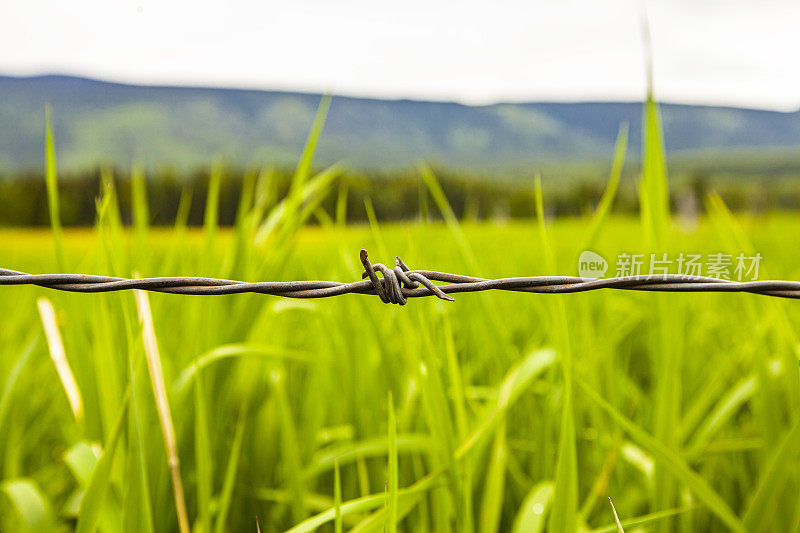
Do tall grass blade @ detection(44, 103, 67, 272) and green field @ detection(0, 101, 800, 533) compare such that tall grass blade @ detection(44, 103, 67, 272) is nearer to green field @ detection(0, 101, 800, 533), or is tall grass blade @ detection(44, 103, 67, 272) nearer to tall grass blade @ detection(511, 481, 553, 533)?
green field @ detection(0, 101, 800, 533)

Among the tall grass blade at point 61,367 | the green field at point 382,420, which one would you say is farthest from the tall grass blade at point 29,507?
the tall grass blade at point 61,367

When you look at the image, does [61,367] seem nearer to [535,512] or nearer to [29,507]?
[29,507]

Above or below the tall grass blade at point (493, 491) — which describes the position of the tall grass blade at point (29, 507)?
below

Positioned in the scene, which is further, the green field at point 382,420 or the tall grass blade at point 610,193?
the tall grass blade at point 610,193

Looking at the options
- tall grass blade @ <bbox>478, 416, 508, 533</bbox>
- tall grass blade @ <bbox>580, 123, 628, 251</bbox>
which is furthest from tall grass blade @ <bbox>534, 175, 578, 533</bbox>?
tall grass blade @ <bbox>580, 123, 628, 251</bbox>

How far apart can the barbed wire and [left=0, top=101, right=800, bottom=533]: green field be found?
0.21ft

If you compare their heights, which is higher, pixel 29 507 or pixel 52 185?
pixel 52 185

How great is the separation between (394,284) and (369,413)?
51 centimetres

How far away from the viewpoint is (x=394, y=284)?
1.65 ft

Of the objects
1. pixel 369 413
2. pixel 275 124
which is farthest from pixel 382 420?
pixel 275 124

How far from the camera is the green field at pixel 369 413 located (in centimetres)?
63

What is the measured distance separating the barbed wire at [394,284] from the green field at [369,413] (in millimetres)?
64

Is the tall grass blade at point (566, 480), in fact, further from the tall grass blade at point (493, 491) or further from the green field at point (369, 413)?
the tall grass blade at point (493, 491)

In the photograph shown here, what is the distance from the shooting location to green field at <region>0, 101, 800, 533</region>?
2.06ft
